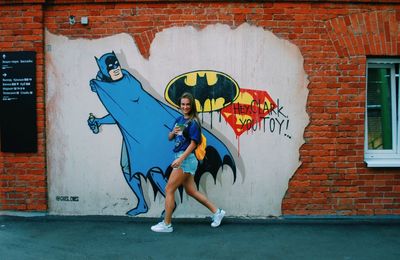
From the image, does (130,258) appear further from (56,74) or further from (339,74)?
(339,74)

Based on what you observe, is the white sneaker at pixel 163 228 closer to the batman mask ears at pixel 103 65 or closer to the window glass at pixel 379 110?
the batman mask ears at pixel 103 65

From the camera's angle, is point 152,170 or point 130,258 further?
point 152,170

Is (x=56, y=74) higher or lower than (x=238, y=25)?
lower

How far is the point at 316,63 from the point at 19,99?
4.24 meters

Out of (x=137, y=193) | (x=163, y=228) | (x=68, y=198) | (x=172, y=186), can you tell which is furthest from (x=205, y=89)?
(x=68, y=198)

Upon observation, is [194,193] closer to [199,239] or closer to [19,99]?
[199,239]

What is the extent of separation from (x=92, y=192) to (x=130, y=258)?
168 centimetres

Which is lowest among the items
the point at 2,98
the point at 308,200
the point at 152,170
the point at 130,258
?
the point at 130,258

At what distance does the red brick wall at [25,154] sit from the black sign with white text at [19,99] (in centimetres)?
7

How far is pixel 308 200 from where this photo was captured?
567 centimetres

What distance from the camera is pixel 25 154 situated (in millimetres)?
5676

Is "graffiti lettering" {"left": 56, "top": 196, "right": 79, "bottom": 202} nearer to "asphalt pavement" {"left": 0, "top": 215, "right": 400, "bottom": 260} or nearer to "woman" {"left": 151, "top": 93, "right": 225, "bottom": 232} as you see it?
"asphalt pavement" {"left": 0, "top": 215, "right": 400, "bottom": 260}

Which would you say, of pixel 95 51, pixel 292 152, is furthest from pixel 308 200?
pixel 95 51

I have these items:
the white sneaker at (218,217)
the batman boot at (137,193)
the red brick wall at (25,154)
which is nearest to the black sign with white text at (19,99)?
the red brick wall at (25,154)
